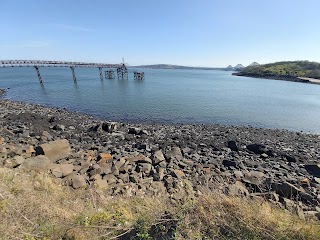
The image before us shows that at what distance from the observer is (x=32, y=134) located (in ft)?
43.2

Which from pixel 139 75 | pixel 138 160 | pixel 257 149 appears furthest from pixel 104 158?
pixel 139 75

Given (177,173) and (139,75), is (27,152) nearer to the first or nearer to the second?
(177,173)

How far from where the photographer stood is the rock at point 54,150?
939 cm

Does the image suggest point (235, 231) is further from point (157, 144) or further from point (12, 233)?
point (157, 144)

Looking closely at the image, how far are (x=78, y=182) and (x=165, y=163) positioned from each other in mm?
4112

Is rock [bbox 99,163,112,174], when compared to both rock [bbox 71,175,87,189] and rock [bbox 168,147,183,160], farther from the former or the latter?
rock [bbox 168,147,183,160]

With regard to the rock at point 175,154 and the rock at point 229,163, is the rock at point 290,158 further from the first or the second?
the rock at point 175,154

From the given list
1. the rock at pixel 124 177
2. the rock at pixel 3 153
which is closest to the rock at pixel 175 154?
the rock at pixel 124 177

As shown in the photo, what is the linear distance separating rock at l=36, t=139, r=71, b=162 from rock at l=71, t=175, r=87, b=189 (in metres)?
2.62

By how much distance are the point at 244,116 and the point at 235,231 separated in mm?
24890

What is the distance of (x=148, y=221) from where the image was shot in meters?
4.17

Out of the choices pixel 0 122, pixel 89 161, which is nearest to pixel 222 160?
pixel 89 161

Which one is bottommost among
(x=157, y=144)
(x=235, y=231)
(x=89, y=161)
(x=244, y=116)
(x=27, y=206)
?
(x=244, y=116)

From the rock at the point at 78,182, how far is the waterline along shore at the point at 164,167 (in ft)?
0.11
